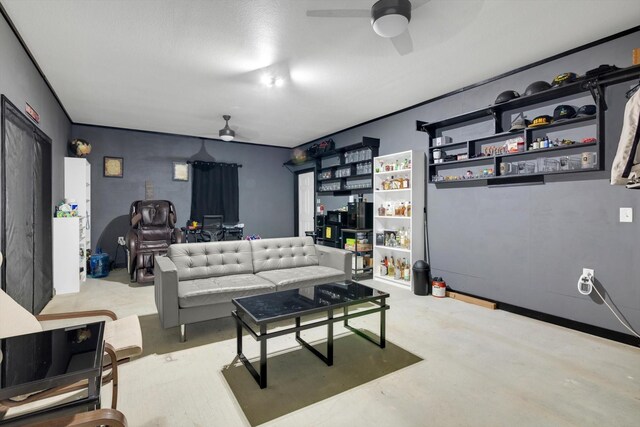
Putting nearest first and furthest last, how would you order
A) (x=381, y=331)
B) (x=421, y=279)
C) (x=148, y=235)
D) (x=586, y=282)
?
1. (x=381, y=331)
2. (x=586, y=282)
3. (x=421, y=279)
4. (x=148, y=235)

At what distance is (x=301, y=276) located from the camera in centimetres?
341

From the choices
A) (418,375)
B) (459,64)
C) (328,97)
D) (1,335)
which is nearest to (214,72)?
(328,97)

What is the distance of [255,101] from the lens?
4.59 meters

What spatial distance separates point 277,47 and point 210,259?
2284 millimetres

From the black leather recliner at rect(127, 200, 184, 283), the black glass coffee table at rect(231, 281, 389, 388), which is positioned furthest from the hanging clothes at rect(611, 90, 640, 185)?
the black leather recliner at rect(127, 200, 184, 283)

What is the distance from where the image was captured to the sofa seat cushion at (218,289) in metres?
2.76

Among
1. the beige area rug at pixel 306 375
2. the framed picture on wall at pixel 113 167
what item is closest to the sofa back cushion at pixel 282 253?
the beige area rug at pixel 306 375

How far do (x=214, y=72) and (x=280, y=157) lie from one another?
4434mm

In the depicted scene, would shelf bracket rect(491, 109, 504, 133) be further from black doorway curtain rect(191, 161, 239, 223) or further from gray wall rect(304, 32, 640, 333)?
black doorway curtain rect(191, 161, 239, 223)

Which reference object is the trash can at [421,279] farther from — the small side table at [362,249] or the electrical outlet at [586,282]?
the electrical outlet at [586,282]

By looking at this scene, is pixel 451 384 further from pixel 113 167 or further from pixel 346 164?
pixel 113 167

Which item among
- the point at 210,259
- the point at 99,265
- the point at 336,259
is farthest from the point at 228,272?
the point at 99,265

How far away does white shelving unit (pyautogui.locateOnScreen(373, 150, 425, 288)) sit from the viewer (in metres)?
4.53

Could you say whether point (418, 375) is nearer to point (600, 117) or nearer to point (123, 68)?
point (600, 117)
